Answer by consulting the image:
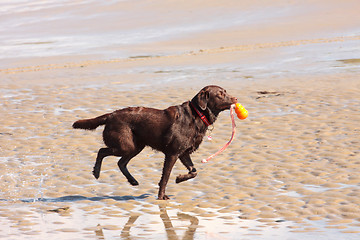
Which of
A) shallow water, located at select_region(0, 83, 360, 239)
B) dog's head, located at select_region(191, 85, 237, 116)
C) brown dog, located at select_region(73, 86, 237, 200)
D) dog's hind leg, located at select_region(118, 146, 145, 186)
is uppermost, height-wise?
dog's head, located at select_region(191, 85, 237, 116)

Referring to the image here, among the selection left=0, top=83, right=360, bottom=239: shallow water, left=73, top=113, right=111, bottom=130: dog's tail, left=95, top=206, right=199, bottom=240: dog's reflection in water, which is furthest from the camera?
left=73, top=113, right=111, bottom=130: dog's tail

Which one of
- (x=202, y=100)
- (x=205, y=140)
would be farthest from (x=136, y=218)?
(x=205, y=140)

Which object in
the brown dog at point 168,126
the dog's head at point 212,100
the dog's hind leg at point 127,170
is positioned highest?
the dog's head at point 212,100

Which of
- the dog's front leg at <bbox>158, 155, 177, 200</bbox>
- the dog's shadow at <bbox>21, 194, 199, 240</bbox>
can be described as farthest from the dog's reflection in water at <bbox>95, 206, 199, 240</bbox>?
the dog's front leg at <bbox>158, 155, 177, 200</bbox>

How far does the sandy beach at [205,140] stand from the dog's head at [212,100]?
3.52 ft

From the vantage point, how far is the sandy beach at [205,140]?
23.2 ft

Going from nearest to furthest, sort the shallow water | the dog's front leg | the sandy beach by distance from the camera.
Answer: the shallow water
the sandy beach
the dog's front leg

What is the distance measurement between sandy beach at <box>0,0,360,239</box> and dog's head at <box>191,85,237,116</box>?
1.07m

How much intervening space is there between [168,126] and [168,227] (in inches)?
68.0

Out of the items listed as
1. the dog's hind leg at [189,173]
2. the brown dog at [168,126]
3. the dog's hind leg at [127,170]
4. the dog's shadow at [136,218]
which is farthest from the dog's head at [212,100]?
the dog's shadow at [136,218]

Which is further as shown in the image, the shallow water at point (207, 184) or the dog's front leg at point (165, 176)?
the dog's front leg at point (165, 176)

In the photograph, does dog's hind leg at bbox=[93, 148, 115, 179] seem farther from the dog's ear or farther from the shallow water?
the dog's ear

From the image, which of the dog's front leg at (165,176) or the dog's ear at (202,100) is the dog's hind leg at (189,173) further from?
the dog's ear at (202,100)

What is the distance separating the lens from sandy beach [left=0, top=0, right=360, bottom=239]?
7.07 m
